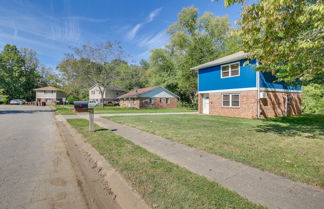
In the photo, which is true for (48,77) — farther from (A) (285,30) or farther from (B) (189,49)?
(A) (285,30)

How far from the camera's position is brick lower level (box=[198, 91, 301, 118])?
13.4 m

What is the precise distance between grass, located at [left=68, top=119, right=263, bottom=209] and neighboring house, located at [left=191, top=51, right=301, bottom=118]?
1112 cm

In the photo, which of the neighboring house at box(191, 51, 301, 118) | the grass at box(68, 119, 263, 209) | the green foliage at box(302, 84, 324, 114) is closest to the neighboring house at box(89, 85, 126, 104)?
the neighboring house at box(191, 51, 301, 118)

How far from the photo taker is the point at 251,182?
3160mm

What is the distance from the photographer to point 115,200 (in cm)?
279

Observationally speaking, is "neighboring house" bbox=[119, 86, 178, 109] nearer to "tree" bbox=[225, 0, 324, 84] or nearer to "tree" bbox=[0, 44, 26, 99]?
"tree" bbox=[225, 0, 324, 84]

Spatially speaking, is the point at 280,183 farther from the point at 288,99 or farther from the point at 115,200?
the point at 288,99

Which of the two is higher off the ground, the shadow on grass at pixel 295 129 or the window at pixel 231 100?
the window at pixel 231 100

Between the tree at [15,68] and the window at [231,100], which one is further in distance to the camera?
the tree at [15,68]

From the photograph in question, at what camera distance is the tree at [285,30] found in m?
4.73

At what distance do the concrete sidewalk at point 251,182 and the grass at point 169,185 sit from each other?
282 mm

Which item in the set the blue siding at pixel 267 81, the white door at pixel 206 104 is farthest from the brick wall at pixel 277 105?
the white door at pixel 206 104

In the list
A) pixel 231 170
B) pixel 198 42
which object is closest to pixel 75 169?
pixel 231 170

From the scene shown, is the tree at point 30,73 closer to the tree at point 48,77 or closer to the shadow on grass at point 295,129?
the tree at point 48,77
